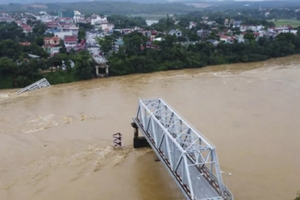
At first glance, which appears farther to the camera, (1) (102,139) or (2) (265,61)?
(2) (265,61)

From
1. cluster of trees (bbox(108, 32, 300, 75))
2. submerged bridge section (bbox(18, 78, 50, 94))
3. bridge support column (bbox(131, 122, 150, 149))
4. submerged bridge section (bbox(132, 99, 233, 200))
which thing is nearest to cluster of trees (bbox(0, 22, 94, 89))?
submerged bridge section (bbox(18, 78, 50, 94))

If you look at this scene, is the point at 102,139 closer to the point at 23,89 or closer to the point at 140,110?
the point at 140,110

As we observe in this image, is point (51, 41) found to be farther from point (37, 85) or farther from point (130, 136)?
point (130, 136)

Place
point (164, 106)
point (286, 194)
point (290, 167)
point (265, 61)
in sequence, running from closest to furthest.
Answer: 1. point (286, 194)
2. point (290, 167)
3. point (164, 106)
4. point (265, 61)

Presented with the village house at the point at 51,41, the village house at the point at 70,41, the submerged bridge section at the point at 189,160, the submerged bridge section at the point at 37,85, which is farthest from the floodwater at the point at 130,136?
the village house at the point at 51,41

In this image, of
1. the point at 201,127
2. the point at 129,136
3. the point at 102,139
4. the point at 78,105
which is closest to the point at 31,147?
the point at 102,139

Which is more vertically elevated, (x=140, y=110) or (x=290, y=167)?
(x=140, y=110)

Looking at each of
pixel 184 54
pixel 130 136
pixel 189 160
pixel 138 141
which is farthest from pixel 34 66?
pixel 189 160
